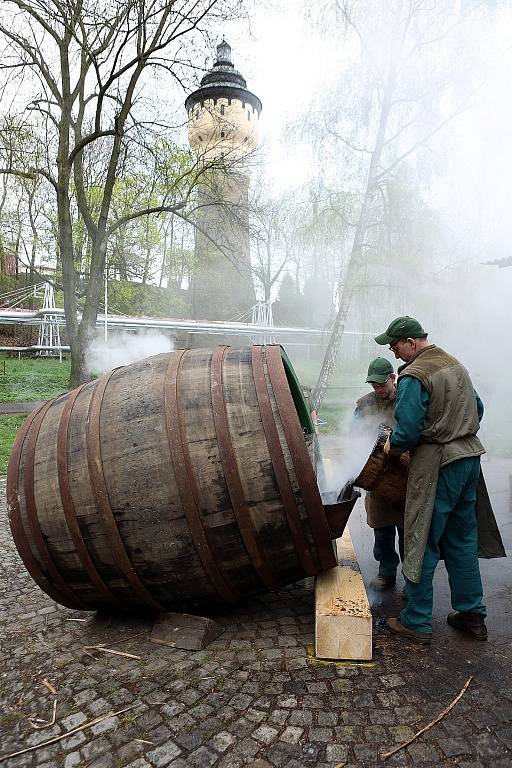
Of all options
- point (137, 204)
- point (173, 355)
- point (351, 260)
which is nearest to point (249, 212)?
point (351, 260)

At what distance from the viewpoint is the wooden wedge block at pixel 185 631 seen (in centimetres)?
278

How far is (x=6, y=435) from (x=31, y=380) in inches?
282

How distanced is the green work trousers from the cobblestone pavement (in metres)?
0.19

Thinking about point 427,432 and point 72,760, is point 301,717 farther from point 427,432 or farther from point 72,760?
point 427,432

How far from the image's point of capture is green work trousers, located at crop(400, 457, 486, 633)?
295 cm

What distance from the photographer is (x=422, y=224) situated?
1571 centimetres

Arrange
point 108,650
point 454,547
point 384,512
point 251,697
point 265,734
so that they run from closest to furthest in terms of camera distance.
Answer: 1. point 265,734
2. point 251,697
3. point 108,650
4. point 454,547
5. point 384,512

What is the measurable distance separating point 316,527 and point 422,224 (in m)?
15.0

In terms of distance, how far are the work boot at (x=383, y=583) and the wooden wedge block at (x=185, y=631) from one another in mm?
1369

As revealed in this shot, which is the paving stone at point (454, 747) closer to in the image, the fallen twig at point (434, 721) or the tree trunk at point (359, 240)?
the fallen twig at point (434, 721)

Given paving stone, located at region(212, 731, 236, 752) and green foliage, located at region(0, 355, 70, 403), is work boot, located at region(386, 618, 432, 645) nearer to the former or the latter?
paving stone, located at region(212, 731, 236, 752)

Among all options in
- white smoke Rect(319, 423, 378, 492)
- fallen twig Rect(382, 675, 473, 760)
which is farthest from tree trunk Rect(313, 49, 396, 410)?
fallen twig Rect(382, 675, 473, 760)

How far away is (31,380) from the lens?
1672 cm

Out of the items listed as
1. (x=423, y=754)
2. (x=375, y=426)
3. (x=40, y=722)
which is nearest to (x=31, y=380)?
(x=375, y=426)
